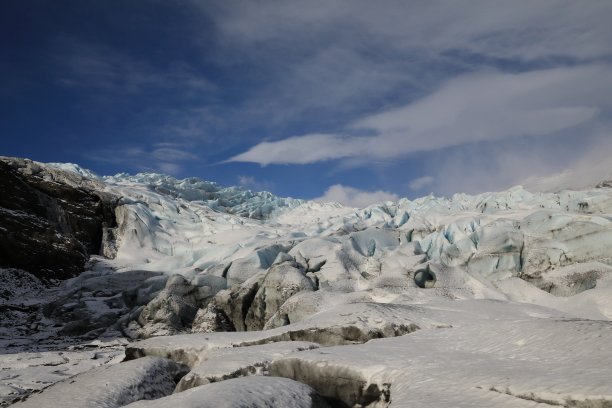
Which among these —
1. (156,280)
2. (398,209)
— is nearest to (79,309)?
(156,280)

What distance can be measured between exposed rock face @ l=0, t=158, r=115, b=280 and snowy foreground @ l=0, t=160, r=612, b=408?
1213 mm

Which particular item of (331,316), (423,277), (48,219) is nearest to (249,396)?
(331,316)

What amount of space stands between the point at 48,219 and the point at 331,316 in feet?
102

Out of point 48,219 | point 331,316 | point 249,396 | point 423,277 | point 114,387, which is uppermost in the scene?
point 48,219

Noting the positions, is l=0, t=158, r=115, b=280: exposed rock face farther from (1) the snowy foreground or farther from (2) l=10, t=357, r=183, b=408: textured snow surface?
(2) l=10, t=357, r=183, b=408: textured snow surface

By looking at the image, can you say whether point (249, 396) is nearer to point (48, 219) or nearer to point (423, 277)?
point (423, 277)

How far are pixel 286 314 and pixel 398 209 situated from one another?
129 ft

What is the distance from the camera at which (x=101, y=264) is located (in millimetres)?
34250

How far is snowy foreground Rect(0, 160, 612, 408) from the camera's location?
5824 mm

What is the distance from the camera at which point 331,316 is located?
10.1m

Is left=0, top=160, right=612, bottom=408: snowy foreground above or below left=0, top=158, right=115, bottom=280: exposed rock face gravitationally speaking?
below

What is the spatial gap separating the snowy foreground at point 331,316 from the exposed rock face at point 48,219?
3.98 feet

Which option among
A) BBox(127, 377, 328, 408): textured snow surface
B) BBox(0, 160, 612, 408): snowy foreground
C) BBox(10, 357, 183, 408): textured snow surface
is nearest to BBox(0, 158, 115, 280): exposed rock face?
BBox(0, 160, 612, 408): snowy foreground

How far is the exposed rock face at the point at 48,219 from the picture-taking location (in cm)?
3095
